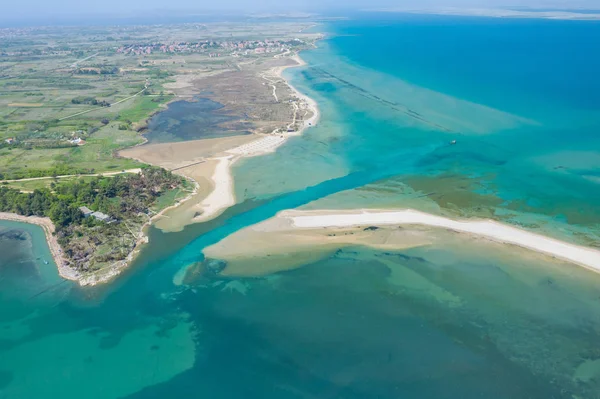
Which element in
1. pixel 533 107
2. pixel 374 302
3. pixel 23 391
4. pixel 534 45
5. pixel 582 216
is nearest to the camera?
pixel 23 391

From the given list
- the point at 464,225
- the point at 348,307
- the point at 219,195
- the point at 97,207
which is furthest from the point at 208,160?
the point at 464,225

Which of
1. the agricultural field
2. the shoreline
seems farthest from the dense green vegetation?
the agricultural field

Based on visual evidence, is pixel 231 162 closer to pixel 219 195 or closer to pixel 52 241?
pixel 219 195

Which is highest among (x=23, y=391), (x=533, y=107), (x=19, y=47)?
(x=19, y=47)

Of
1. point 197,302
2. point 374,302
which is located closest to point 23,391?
point 197,302

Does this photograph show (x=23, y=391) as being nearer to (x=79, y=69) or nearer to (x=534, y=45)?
(x=79, y=69)

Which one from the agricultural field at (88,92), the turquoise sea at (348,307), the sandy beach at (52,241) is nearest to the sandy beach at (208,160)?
the turquoise sea at (348,307)

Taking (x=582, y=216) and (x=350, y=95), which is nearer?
(x=582, y=216)
